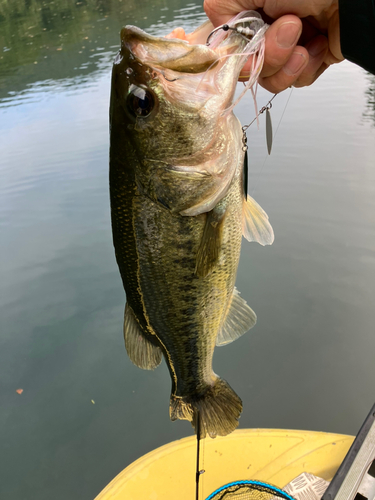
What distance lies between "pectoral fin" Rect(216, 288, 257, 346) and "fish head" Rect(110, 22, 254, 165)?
653mm

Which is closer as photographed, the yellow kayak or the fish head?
the fish head

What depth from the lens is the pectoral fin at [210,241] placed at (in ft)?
4.20

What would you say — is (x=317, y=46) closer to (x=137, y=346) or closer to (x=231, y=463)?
(x=137, y=346)

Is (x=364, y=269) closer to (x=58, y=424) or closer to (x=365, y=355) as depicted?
(x=365, y=355)

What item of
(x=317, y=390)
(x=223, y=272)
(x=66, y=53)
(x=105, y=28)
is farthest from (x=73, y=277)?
(x=105, y=28)

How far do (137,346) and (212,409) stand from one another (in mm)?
437

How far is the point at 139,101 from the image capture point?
3.81 ft

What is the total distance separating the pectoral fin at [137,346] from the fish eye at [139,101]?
0.73 metres

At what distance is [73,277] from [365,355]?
3222 mm

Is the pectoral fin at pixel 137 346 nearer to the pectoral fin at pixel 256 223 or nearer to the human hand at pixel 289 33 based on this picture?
the pectoral fin at pixel 256 223

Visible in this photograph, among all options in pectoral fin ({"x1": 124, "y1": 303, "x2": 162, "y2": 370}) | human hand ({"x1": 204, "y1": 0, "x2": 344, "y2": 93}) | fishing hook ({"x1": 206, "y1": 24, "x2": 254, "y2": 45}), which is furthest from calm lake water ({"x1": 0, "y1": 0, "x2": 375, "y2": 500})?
fishing hook ({"x1": 206, "y1": 24, "x2": 254, "y2": 45})

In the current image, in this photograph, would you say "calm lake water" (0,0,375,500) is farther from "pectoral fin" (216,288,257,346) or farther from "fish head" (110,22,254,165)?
"fish head" (110,22,254,165)

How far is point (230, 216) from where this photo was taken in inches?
51.8

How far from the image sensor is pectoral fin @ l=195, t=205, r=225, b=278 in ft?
4.20
